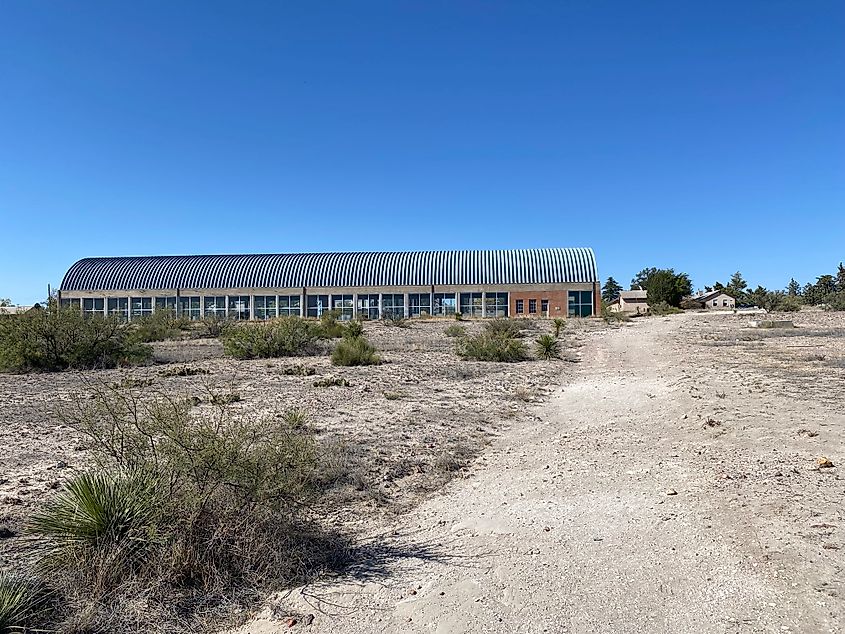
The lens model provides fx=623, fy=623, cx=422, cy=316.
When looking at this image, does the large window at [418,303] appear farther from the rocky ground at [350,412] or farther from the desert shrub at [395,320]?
the rocky ground at [350,412]

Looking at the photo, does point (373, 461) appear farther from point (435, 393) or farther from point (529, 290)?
point (529, 290)

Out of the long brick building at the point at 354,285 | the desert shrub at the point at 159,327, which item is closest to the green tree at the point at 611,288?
the long brick building at the point at 354,285

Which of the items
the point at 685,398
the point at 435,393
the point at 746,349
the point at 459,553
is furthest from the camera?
the point at 746,349

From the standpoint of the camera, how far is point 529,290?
68812 millimetres

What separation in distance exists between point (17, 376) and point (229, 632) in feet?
61.4

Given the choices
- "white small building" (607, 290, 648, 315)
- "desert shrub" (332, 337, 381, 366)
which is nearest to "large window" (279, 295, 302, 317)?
"white small building" (607, 290, 648, 315)

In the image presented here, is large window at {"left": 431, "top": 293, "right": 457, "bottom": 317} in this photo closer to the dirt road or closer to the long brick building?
the long brick building

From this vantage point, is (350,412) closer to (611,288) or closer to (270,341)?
(270,341)

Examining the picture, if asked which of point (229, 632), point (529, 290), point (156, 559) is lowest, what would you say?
point (229, 632)

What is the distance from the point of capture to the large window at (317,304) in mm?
70625

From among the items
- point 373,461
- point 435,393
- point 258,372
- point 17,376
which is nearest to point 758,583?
point 373,461

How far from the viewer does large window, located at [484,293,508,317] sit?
68938 mm

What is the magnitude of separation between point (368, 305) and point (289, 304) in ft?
29.4

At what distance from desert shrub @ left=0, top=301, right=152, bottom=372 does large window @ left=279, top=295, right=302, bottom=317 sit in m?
47.5
